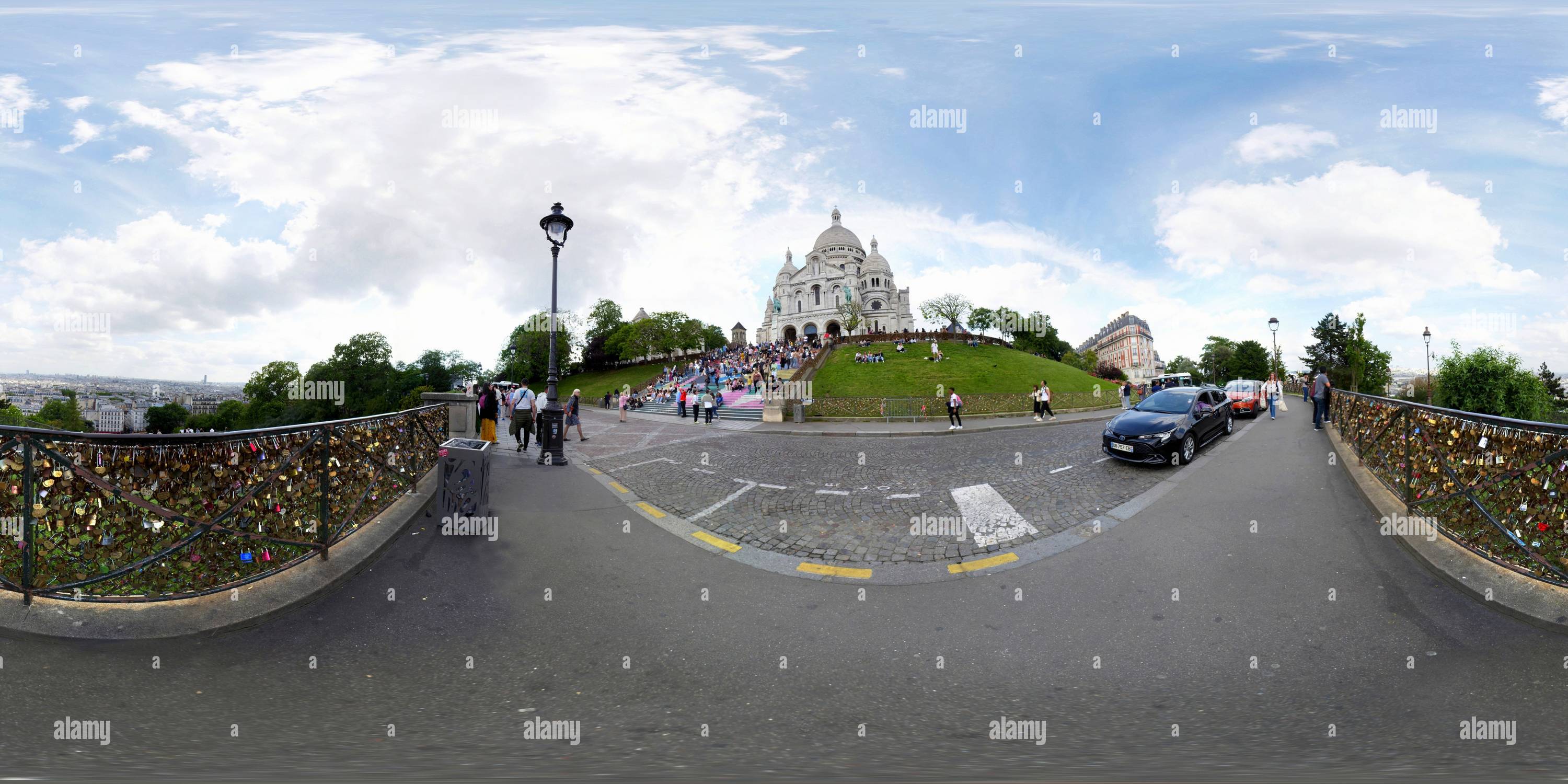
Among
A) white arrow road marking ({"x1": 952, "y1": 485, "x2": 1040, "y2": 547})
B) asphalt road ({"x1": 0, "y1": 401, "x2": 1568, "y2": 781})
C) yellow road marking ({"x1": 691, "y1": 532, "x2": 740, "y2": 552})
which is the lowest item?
asphalt road ({"x1": 0, "y1": 401, "x2": 1568, "y2": 781})

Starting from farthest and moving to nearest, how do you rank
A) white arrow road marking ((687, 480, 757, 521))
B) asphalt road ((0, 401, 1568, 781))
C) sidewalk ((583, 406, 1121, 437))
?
sidewalk ((583, 406, 1121, 437)) < white arrow road marking ((687, 480, 757, 521)) < asphalt road ((0, 401, 1568, 781))

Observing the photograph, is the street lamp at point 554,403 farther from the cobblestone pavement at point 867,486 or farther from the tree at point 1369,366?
the tree at point 1369,366

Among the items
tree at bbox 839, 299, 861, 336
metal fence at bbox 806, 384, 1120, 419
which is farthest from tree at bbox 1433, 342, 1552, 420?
tree at bbox 839, 299, 861, 336

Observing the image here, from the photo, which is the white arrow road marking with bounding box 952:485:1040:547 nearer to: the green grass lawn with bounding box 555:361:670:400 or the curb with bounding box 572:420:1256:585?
the curb with bounding box 572:420:1256:585

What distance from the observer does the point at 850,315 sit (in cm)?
8688

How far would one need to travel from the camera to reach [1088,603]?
4.24 m

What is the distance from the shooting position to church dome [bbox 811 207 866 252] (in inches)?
3981

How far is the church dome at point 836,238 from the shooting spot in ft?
332

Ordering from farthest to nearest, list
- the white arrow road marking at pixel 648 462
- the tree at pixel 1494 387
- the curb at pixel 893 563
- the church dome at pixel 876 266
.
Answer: the church dome at pixel 876 266
the tree at pixel 1494 387
the white arrow road marking at pixel 648 462
the curb at pixel 893 563

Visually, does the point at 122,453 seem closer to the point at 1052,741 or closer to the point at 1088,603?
the point at 1052,741

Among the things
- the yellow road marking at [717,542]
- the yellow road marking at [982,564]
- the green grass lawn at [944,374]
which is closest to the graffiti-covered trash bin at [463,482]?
the yellow road marking at [717,542]

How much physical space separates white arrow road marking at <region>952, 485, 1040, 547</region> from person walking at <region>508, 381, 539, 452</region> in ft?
31.1

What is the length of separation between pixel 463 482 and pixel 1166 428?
10.7 metres

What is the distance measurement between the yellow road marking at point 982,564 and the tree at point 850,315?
76.9m
